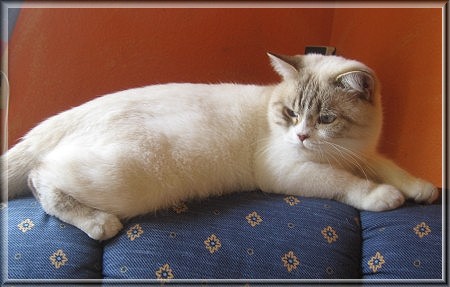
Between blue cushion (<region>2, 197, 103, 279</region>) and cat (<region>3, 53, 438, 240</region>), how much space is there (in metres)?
0.03

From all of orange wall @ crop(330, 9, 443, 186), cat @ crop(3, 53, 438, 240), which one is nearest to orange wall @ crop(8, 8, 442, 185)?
orange wall @ crop(330, 9, 443, 186)

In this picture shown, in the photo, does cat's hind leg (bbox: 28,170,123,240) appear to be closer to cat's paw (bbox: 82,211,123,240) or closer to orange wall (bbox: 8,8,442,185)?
cat's paw (bbox: 82,211,123,240)

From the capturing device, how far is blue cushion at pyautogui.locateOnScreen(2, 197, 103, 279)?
104cm

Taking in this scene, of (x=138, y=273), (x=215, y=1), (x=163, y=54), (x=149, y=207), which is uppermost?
(x=215, y=1)

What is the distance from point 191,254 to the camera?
110cm

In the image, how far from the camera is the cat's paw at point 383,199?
4.08 feet

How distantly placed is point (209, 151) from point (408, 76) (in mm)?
954

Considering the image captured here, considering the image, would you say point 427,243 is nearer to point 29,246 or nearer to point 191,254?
point 191,254

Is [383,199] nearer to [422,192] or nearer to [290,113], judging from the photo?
[422,192]

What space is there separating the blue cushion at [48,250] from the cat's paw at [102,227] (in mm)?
22

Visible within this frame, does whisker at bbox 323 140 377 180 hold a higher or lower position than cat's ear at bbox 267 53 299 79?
lower

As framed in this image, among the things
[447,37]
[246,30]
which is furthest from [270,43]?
[447,37]

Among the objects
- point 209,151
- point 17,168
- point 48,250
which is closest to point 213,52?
point 209,151

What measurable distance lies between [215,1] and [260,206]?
3.71 feet
